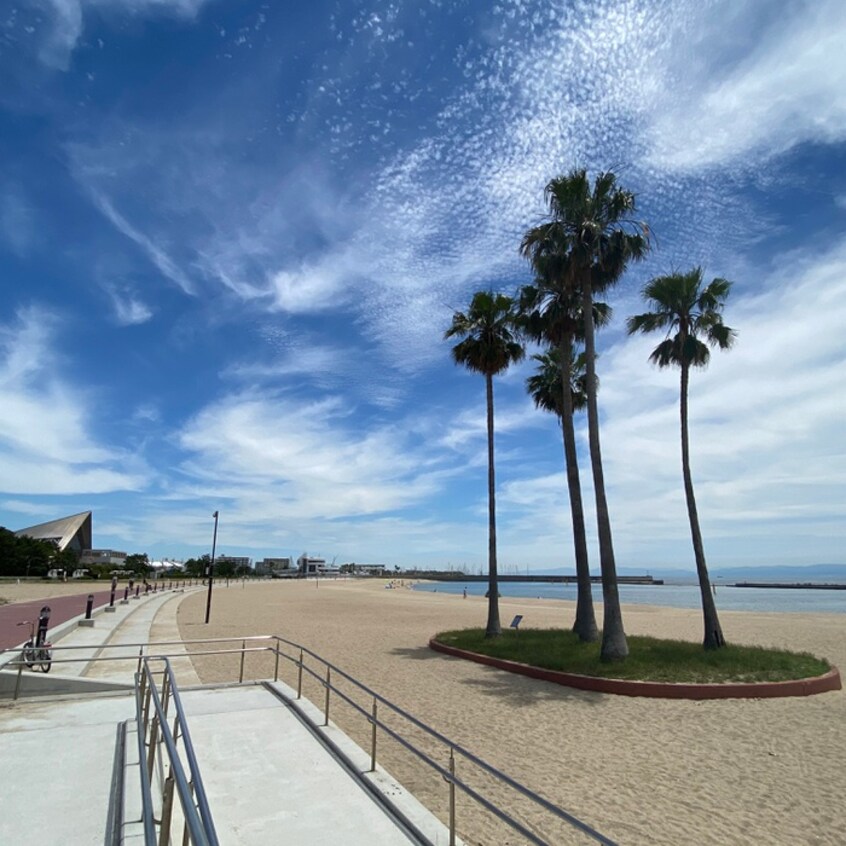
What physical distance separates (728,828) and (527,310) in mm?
15817

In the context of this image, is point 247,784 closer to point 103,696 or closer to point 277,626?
point 103,696

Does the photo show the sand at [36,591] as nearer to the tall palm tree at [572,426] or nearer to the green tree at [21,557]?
the green tree at [21,557]

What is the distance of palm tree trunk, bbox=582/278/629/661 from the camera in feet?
44.5

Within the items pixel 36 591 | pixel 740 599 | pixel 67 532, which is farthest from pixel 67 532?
pixel 740 599

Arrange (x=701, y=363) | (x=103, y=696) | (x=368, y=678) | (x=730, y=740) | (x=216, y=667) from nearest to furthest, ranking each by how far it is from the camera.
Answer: (x=730, y=740) → (x=103, y=696) → (x=368, y=678) → (x=216, y=667) → (x=701, y=363)

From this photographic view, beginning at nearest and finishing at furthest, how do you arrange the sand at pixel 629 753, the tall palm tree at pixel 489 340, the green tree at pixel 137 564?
the sand at pixel 629 753 → the tall palm tree at pixel 489 340 → the green tree at pixel 137 564

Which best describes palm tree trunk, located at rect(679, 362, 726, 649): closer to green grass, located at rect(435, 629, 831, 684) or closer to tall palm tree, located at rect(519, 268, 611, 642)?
green grass, located at rect(435, 629, 831, 684)

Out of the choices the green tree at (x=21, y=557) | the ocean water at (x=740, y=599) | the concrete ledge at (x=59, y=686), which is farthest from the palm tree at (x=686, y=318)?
the green tree at (x=21, y=557)

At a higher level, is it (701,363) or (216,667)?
(701,363)

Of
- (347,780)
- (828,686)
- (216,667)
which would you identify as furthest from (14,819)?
(828,686)

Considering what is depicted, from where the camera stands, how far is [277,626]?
992 inches

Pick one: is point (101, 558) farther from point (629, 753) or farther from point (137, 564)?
point (629, 753)

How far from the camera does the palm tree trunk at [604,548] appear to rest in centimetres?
1357

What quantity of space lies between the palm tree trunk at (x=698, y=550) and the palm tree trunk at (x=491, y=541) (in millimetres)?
5812
